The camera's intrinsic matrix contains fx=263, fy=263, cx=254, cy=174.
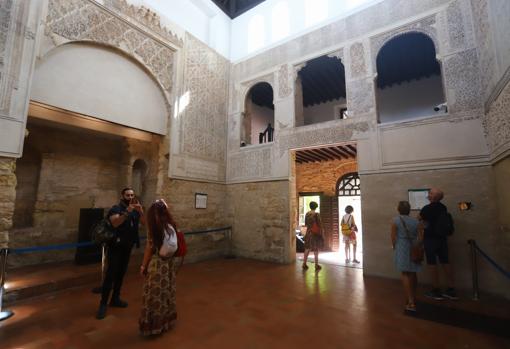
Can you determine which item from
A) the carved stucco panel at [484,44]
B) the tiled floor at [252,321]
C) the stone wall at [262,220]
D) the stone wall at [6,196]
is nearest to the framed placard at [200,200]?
the stone wall at [262,220]

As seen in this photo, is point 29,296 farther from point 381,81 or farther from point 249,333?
point 381,81

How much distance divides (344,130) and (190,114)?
4.07m

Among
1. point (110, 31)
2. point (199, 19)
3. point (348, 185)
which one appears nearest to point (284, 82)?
point (199, 19)

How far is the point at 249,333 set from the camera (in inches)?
116

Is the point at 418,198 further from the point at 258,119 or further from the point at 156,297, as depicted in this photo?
the point at 258,119

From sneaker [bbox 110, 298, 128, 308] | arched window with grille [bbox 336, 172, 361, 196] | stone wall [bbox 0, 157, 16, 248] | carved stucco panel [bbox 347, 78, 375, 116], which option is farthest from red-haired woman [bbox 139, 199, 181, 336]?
arched window with grille [bbox 336, 172, 361, 196]

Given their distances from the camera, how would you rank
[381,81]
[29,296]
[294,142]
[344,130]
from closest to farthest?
[29,296] < [344,130] < [294,142] < [381,81]

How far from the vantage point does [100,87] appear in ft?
17.8

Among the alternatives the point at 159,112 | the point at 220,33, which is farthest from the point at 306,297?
the point at 220,33

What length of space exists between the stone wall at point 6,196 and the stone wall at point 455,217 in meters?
6.38

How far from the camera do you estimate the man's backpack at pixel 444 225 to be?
161 inches

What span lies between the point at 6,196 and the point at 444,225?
22.3 feet

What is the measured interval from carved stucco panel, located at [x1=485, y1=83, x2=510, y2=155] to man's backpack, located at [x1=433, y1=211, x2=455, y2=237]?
1.25 m

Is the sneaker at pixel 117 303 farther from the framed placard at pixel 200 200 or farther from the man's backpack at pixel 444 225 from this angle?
the man's backpack at pixel 444 225
